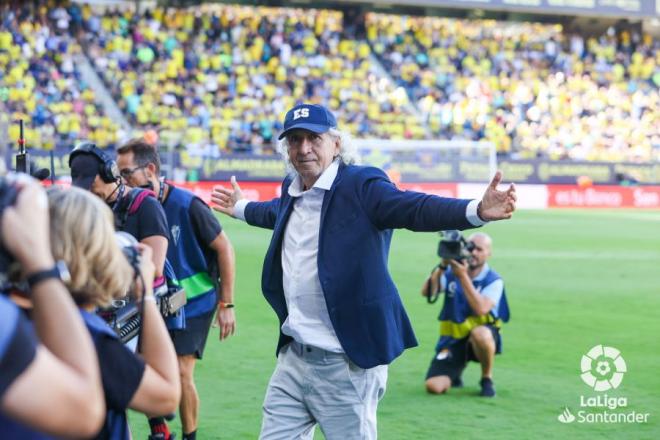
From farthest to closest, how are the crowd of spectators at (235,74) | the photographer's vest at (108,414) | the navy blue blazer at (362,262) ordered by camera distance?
the crowd of spectators at (235,74), the navy blue blazer at (362,262), the photographer's vest at (108,414)

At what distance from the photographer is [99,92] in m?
33.5

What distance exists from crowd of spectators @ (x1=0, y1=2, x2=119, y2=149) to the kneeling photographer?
2167cm

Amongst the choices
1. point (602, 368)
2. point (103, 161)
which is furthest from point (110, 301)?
point (602, 368)

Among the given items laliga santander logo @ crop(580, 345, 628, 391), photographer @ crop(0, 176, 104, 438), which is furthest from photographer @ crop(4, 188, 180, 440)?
laliga santander logo @ crop(580, 345, 628, 391)

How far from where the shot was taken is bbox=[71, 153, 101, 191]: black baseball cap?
16.5 ft

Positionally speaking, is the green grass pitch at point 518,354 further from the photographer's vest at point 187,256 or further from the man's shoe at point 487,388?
the photographer's vest at point 187,256

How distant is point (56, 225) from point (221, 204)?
3.37m

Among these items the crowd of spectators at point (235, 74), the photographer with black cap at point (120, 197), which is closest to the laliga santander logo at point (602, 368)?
the photographer with black cap at point (120, 197)

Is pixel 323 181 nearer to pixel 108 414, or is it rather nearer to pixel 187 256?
pixel 187 256

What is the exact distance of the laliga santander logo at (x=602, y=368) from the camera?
8.77 m

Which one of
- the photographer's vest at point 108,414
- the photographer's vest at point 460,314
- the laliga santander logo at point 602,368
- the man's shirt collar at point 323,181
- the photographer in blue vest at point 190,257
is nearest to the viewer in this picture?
the photographer's vest at point 108,414

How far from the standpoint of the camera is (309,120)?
15.8 feet

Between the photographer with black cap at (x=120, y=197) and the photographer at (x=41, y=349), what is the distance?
277 cm

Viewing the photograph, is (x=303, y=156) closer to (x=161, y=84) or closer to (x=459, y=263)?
(x=459, y=263)
